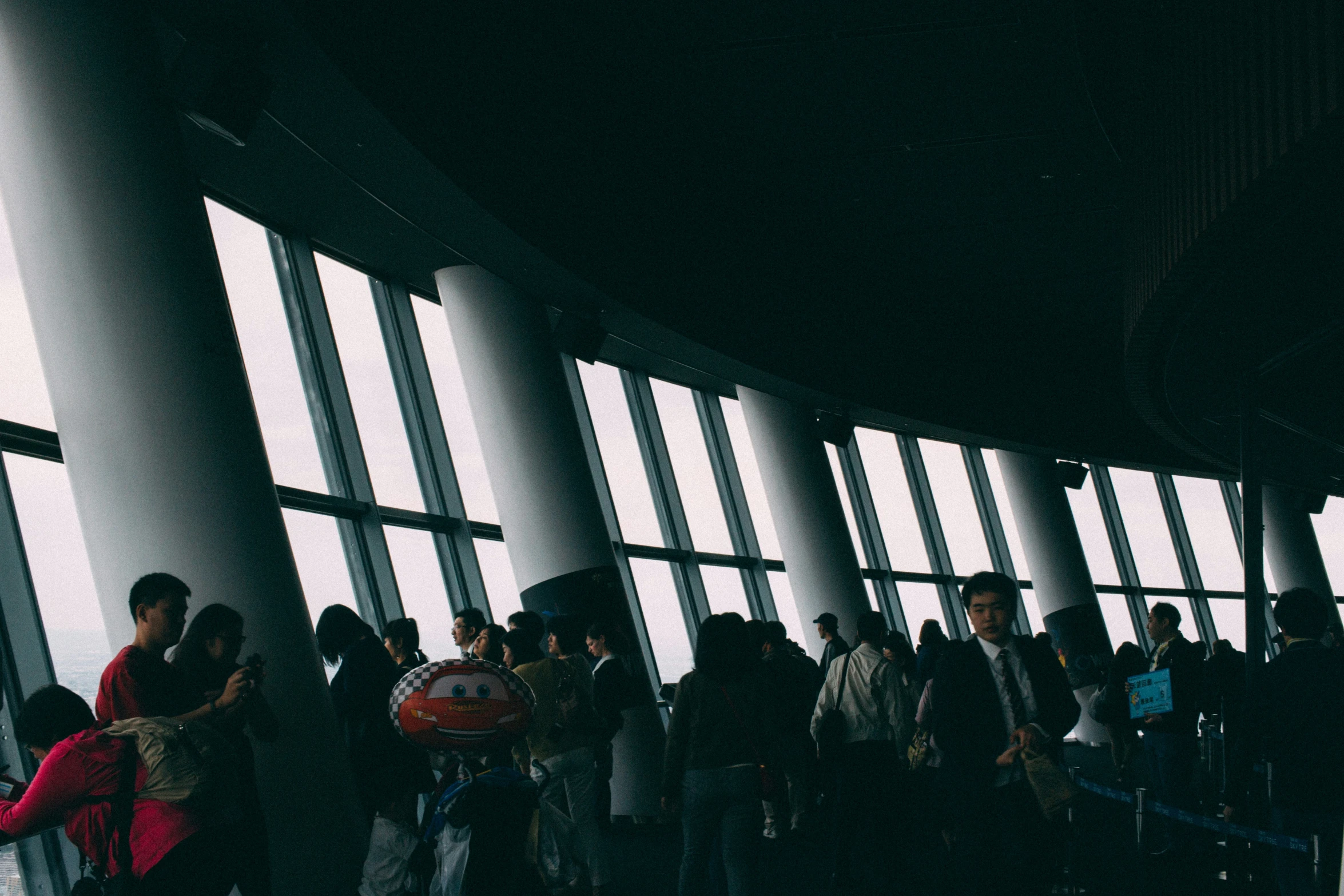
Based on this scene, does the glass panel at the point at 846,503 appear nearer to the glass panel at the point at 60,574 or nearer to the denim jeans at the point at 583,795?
the denim jeans at the point at 583,795

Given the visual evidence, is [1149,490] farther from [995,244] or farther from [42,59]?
[42,59]

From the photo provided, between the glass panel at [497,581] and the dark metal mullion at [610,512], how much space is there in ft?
4.42

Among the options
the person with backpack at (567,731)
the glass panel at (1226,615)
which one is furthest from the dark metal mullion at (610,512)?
the glass panel at (1226,615)

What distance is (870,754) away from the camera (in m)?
6.01

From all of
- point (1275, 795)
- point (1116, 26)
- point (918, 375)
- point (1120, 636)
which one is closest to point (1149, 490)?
point (1120, 636)

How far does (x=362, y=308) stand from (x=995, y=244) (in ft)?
21.0

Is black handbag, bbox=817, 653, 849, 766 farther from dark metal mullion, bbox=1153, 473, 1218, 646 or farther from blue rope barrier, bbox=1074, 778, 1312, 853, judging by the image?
dark metal mullion, bbox=1153, 473, 1218, 646

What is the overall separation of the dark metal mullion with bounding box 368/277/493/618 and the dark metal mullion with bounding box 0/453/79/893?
4.09 metres

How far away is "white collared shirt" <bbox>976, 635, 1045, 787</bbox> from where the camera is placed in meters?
4.17

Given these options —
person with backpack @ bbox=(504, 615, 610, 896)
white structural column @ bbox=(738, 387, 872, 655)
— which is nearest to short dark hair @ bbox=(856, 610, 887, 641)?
person with backpack @ bbox=(504, 615, 610, 896)

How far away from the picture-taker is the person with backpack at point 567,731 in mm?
5809

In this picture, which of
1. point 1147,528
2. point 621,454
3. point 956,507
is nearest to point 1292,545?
point 1147,528

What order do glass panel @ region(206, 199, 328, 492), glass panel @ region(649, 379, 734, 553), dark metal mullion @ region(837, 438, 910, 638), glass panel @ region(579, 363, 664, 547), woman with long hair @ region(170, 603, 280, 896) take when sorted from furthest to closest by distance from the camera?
dark metal mullion @ region(837, 438, 910, 638) < glass panel @ region(649, 379, 734, 553) < glass panel @ region(579, 363, 664, 547) < glass panel @ region(206, 199, 328, 492) < woman with long hair @ region(170, 603, 280, 896)

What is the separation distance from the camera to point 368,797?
16.7ft
